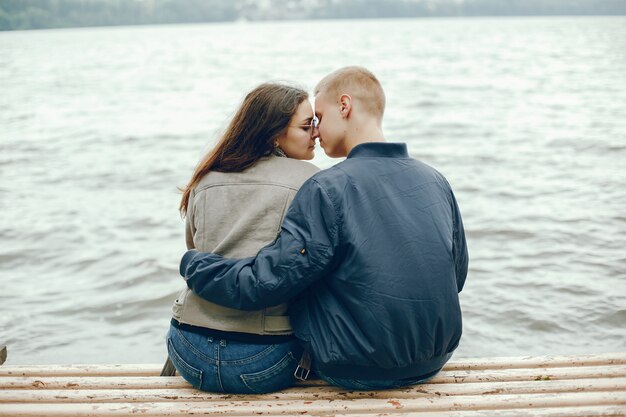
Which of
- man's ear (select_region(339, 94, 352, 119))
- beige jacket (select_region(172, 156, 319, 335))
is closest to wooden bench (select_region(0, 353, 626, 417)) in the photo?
beige jacket (select_region(172, 156, 319, 335))

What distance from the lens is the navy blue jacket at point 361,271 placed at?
265cm

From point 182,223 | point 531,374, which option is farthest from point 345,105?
point 182,223

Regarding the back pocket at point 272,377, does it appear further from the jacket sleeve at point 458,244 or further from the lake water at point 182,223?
the lake water at point 182,223

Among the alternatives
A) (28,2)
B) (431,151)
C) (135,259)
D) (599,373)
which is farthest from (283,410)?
(28,2)

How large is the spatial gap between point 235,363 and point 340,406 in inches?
16.8

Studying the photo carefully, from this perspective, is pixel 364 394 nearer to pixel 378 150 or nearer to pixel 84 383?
pixel 378 150

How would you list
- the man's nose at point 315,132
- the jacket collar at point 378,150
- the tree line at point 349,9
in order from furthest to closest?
the tree line at point 349,9, the man's nose at point 315,132, the jacket collar at point 378,150

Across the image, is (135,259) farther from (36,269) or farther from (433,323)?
(433,323)

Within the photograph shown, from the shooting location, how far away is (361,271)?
268 centimetres

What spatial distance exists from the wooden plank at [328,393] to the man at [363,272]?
2.4 inches


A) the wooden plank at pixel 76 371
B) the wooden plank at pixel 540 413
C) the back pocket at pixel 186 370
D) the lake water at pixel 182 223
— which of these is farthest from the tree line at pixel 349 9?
the wooden plank at pixel 540 413

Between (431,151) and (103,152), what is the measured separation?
670 cm

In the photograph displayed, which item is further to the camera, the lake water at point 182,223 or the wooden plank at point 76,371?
the lake water at point 182,223

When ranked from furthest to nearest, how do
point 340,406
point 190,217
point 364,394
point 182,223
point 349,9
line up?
point 349,9 < point 182,223 < point 190,217 < point 364,394 < point 340,406
